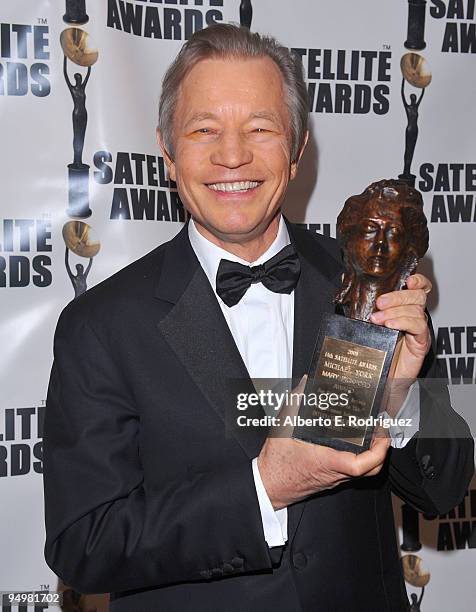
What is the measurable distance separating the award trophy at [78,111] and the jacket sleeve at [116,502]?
90 cm

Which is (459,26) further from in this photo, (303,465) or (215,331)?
(303,465)

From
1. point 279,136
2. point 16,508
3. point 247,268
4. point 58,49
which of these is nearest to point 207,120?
point 279,136

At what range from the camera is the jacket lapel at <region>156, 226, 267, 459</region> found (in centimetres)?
174

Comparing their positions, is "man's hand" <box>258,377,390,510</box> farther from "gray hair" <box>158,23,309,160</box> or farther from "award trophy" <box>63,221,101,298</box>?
"award trophy" <box>63,221,101,298</box>

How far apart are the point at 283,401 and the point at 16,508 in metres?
1.29

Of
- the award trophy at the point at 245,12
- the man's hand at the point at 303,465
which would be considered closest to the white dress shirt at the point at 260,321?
the man's hand at the point at 303,465

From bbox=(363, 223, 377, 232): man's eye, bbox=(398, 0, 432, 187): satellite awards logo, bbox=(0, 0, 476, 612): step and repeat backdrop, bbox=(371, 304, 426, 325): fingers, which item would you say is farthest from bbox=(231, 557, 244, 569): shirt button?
bbox=(398, 0, 432, 187): satellite awards logo

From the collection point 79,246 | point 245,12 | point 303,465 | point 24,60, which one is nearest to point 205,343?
point 303,465

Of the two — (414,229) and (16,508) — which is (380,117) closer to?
(414,229)

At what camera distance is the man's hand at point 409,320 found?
1593mm

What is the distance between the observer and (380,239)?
161 centimetres

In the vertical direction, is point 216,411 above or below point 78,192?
below

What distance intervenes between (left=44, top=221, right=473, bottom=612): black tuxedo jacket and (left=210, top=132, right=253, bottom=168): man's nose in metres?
0.26

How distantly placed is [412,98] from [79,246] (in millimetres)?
1264
